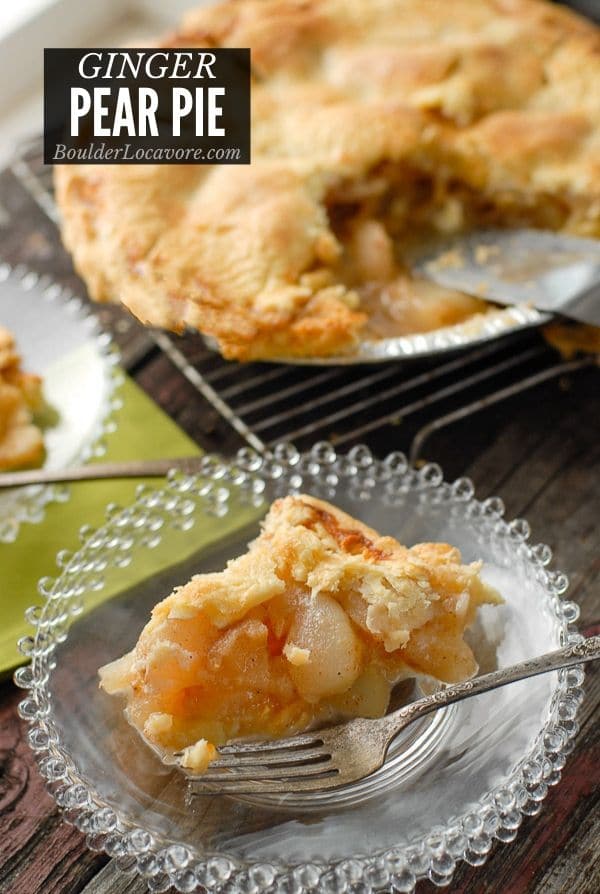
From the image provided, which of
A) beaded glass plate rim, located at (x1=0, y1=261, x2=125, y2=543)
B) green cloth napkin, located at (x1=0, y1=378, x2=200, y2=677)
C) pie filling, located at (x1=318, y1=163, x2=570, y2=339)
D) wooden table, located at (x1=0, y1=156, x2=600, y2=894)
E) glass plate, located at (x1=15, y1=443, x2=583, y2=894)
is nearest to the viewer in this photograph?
glass plate, located at (x1=15, y1=443, x2=583, y2=894)

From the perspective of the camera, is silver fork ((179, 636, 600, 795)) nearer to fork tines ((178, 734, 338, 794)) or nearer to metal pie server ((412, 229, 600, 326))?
fork tines ((178, 734, 338, 794))

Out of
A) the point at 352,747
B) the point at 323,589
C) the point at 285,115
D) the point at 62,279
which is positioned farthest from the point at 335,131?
the point at 352,747

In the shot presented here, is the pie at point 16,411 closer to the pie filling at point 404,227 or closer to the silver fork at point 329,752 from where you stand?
the pie filling at point 404,227

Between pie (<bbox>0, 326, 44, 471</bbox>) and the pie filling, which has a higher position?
pie (<bbox>0, 326, 44, 471</bbox>)

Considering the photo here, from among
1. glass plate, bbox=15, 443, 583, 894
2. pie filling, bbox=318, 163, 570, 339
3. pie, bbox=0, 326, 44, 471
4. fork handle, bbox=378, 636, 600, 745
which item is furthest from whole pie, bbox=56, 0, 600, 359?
fork handle, bbox=378, 636, 600, 745

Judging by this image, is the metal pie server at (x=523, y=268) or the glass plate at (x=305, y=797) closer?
the glass plate at (x=305, y=797)

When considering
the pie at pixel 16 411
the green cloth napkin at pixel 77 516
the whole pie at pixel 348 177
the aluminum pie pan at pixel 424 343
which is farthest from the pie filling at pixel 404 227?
the pie at pixel 16 411
